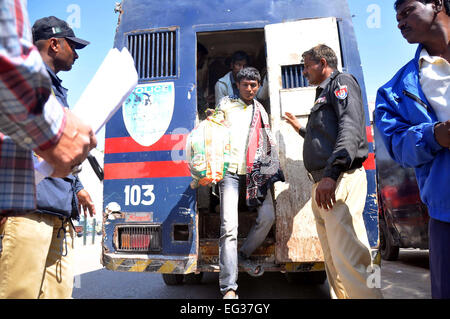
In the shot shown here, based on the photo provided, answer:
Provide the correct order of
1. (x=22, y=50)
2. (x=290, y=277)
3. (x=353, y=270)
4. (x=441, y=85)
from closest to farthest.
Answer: (x=22, y=50), (x=441, y=85), (x=353, y=270), (x=290, y=277)

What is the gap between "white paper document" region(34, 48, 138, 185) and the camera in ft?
3.47

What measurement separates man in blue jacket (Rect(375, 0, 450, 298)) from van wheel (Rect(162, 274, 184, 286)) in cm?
349

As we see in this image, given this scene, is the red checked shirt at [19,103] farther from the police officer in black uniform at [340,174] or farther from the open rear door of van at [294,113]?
the open rear door of van at [294,113]

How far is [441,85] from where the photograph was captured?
1411 millimetres

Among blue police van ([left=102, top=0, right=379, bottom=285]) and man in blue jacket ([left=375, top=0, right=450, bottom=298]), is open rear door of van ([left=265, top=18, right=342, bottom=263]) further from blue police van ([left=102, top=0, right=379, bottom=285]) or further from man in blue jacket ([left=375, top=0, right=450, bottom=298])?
man in blue jacket ([left=375, top=0, right=450, bottom=298])

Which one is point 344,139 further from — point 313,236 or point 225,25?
point 225,25

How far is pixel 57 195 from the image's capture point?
1.83 metres

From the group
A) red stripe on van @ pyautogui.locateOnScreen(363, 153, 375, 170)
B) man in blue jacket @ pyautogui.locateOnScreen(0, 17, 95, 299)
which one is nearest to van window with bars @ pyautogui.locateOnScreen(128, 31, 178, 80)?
man in blue jacket @ pyautogui.locateOnScreen(0, 17, 95, 299)

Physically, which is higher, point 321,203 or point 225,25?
point 225,25

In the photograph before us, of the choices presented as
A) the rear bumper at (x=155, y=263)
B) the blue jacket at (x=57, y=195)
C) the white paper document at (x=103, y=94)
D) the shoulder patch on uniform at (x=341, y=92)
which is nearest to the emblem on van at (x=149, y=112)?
the blue jacket at (x=57, y=195)

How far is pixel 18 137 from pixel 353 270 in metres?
1.99

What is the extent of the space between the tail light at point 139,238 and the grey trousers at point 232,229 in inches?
25.9

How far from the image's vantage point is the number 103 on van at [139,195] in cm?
293

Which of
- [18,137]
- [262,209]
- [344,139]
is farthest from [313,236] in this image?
[18,137]
